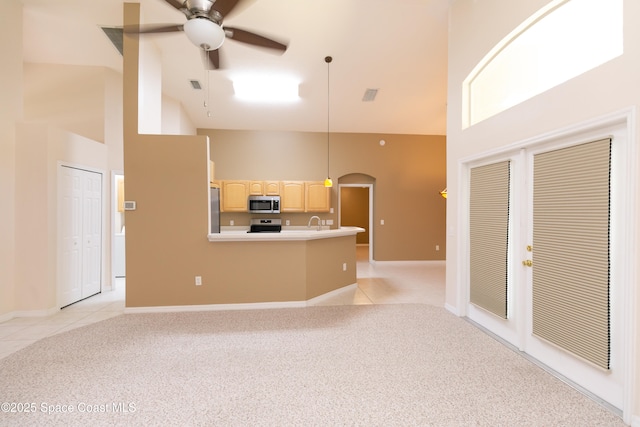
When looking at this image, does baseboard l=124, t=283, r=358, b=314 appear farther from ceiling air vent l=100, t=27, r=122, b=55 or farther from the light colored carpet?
ceiling air vent l=100, t=27, r=122, b=55

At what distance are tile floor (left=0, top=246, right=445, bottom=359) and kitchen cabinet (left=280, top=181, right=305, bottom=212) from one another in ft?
7.26

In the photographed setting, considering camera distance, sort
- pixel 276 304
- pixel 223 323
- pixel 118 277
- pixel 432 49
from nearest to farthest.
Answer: pixel 223 323 → pixel 276 304 → pixel 432 49 → pixel 118 277

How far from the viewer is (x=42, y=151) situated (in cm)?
377

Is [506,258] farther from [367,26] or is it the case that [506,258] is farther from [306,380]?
[367,26]

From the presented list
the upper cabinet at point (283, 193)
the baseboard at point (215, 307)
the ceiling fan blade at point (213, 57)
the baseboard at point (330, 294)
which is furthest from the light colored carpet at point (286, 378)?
the upper cabinet at point (283, 193)

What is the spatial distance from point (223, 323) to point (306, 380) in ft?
5.21

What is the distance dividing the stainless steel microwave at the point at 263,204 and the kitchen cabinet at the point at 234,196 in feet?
0.67

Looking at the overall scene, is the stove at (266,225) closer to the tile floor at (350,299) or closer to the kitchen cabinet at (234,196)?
the kitchen cabinet at (234,196)

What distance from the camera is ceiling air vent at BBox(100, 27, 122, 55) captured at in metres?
4.18

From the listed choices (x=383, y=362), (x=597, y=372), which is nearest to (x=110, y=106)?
(x=383, y=362)

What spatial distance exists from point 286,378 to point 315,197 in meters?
5.25

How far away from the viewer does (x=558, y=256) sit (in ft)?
7.86

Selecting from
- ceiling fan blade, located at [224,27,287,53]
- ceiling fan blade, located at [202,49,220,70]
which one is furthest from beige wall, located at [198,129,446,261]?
ceiling fan blade, located at [224,27,287,53]

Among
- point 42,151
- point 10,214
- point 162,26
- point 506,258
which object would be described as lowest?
point 506,258
